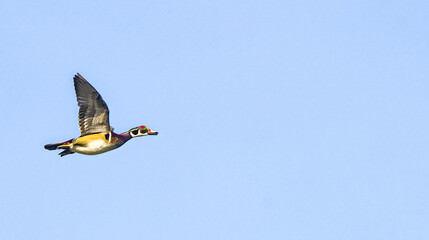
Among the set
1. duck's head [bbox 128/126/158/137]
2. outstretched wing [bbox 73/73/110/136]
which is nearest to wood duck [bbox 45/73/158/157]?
outstretched wing [bbox 73/73/110/136]

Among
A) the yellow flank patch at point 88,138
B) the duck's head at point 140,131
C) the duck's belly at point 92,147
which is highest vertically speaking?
the duck's head at point 140,131

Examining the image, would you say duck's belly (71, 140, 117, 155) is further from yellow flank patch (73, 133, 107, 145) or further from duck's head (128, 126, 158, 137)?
duck's head (128, 126, 158, 137)

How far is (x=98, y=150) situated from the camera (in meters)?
57.8

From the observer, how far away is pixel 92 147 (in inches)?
2267

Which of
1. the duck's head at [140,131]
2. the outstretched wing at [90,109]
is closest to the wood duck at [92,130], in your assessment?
the outstretched wing at [90,109]

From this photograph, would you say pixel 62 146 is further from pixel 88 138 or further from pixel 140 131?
pixel 140 131

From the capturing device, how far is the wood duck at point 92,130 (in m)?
56.8

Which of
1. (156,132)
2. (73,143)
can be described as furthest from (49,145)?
(156,132)

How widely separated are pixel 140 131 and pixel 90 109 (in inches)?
134

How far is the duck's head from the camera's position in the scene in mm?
59469

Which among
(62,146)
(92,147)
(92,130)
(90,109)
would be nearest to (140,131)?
(92,130)

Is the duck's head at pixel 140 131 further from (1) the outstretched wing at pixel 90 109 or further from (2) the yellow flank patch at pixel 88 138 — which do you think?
(2) the yellow flank patch at pixel 88 138

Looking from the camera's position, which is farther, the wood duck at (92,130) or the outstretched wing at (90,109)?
the wood duck at (92,130)

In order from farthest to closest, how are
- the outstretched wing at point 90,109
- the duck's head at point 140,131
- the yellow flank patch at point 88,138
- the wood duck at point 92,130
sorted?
the duck's head at point 140,131, the yellow flank patch at point 88,138, the wood duck at point 92,130, the outstretched wing at point 90,109
